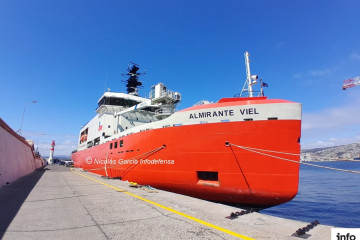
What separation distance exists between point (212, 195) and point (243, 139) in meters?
2.93

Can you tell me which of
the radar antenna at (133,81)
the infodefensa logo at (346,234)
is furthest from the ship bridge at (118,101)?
the infodefensa logo at (346,234)

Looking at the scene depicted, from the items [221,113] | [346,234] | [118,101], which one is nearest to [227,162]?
[221,113]

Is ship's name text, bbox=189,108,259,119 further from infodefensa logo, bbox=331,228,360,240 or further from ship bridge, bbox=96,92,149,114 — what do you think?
ship bridge, bbox=96,92,149,114

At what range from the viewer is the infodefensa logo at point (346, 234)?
3.62 meters

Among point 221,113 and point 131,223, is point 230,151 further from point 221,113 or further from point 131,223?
point 131,223

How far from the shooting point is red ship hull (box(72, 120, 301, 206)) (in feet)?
27.1

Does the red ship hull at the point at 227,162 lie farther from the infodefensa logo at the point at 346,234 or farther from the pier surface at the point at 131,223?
the infodefensa logo at the point at 346,234

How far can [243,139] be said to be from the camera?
28.8ft

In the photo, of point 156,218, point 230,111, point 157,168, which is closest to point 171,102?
point 157,168

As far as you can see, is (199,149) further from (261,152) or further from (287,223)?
(287,223)

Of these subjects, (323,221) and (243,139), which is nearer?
(243,139)

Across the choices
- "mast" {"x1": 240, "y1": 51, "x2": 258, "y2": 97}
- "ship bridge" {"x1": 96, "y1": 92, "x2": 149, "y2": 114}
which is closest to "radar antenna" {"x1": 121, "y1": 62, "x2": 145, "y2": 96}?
"ship bridge" {"x1": 96, "y1": 92, "x2": 149, "y2": 114}

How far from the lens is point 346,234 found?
374cm

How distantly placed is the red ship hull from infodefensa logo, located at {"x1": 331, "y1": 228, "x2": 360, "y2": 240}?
4.34 metres
